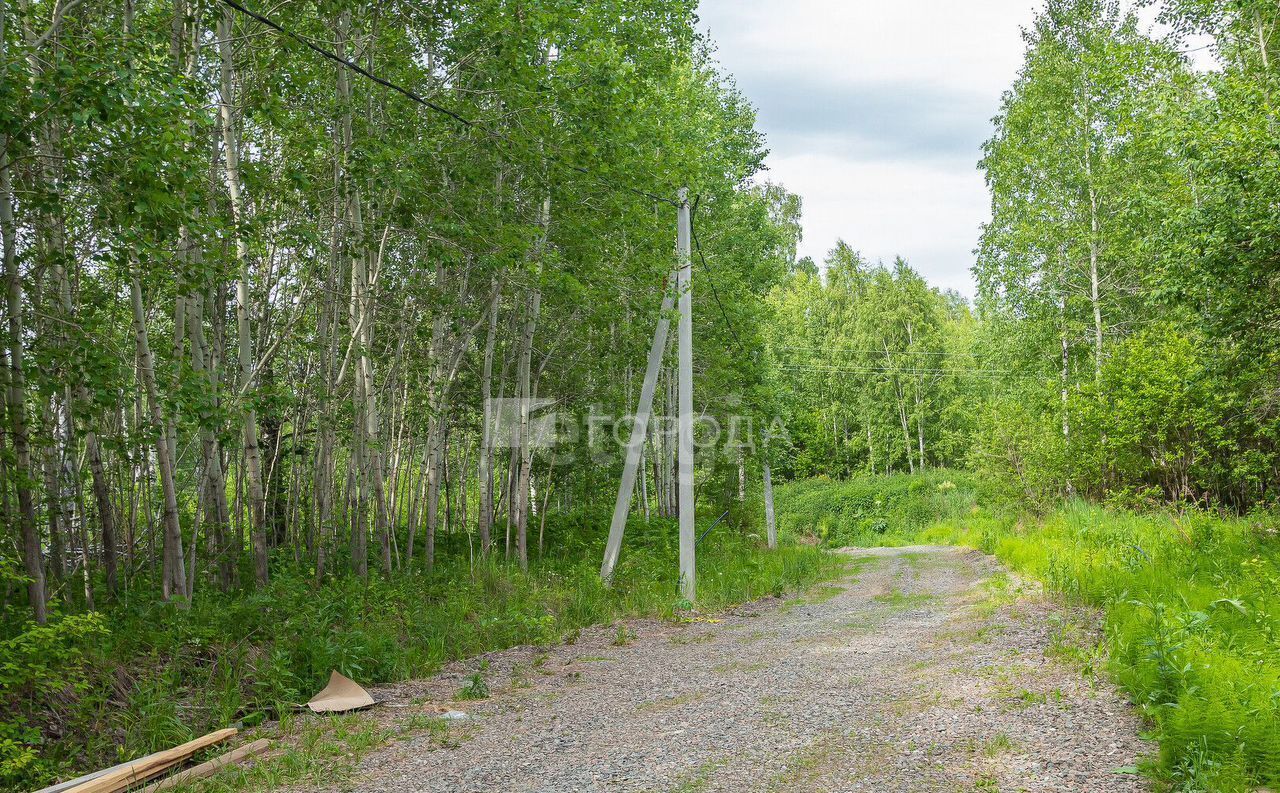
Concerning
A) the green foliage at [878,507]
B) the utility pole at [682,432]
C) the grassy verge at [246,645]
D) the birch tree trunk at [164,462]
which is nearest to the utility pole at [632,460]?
the utility pole at [682,432]

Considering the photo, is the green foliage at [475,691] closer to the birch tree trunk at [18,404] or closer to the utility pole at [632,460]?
the birch tree trunk at [18,404]

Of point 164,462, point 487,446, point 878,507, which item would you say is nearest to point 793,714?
point 164,462

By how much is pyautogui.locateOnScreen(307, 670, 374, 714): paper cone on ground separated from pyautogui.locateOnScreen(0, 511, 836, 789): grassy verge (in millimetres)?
170

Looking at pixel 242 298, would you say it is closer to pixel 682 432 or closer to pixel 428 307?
pixel 428 307

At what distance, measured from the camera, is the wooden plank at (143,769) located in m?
4.35

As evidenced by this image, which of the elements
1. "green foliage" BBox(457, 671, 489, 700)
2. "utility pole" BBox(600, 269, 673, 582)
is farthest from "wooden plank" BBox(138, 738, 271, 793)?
"utility pole" BBox(600, 269, 673, 582)

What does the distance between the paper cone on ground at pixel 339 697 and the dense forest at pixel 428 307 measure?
0.97 ft

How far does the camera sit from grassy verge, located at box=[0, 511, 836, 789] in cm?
499

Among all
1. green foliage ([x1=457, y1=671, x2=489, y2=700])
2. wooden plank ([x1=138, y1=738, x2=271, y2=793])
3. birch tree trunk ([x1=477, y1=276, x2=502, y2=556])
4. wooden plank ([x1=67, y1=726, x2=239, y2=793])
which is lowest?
green foliage ([x1=457, y1=671, x2=489, y2=700])

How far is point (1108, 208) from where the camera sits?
2150cm

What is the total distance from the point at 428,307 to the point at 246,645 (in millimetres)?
7401

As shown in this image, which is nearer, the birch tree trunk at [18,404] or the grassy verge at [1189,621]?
the grassy verge at [1189,621]

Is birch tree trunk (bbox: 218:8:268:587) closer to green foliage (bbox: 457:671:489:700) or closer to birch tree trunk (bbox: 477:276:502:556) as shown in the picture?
green foliage (bbox: 457:671:489:700)

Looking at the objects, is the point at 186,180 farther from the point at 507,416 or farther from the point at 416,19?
the point at 507,416
